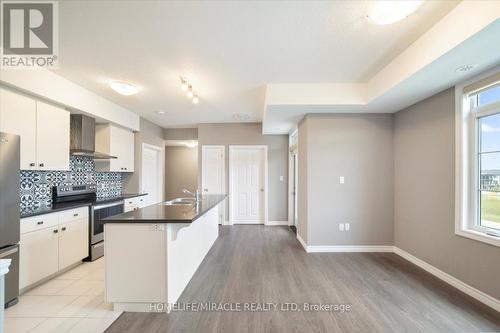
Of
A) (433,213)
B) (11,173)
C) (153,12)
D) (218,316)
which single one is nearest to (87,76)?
(11,173)

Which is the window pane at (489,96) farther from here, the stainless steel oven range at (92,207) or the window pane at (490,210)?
the stainless steel oven range at (92,207)

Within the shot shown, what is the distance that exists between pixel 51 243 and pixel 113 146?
1929 millimetres

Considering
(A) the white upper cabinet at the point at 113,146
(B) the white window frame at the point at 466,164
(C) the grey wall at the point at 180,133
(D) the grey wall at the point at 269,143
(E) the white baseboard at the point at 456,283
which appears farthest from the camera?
(C) the grey wall at the point at 180,133

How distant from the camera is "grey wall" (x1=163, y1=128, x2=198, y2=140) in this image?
595 cm

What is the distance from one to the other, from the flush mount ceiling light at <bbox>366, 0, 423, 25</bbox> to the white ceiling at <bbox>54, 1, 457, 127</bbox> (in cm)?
11

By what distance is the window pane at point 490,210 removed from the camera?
Result: 219cm

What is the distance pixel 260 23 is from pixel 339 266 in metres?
3.12

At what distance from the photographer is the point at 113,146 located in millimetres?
3973

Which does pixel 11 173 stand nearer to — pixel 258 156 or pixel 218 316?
pixel 218 316

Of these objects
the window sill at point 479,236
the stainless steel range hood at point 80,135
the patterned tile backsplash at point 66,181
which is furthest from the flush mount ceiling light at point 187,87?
the window sill at point 479,236

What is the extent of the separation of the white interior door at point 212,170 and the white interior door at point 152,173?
4.01ft

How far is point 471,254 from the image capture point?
7.49ft

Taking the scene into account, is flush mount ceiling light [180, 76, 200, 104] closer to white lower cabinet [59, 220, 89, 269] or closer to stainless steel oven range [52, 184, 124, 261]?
stainless steel oven range [52, 184, 124, 261]

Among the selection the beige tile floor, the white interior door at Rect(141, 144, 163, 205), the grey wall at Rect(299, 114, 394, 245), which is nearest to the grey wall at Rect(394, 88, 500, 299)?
the grey wall at Rect(299, 114, 394, 245)
